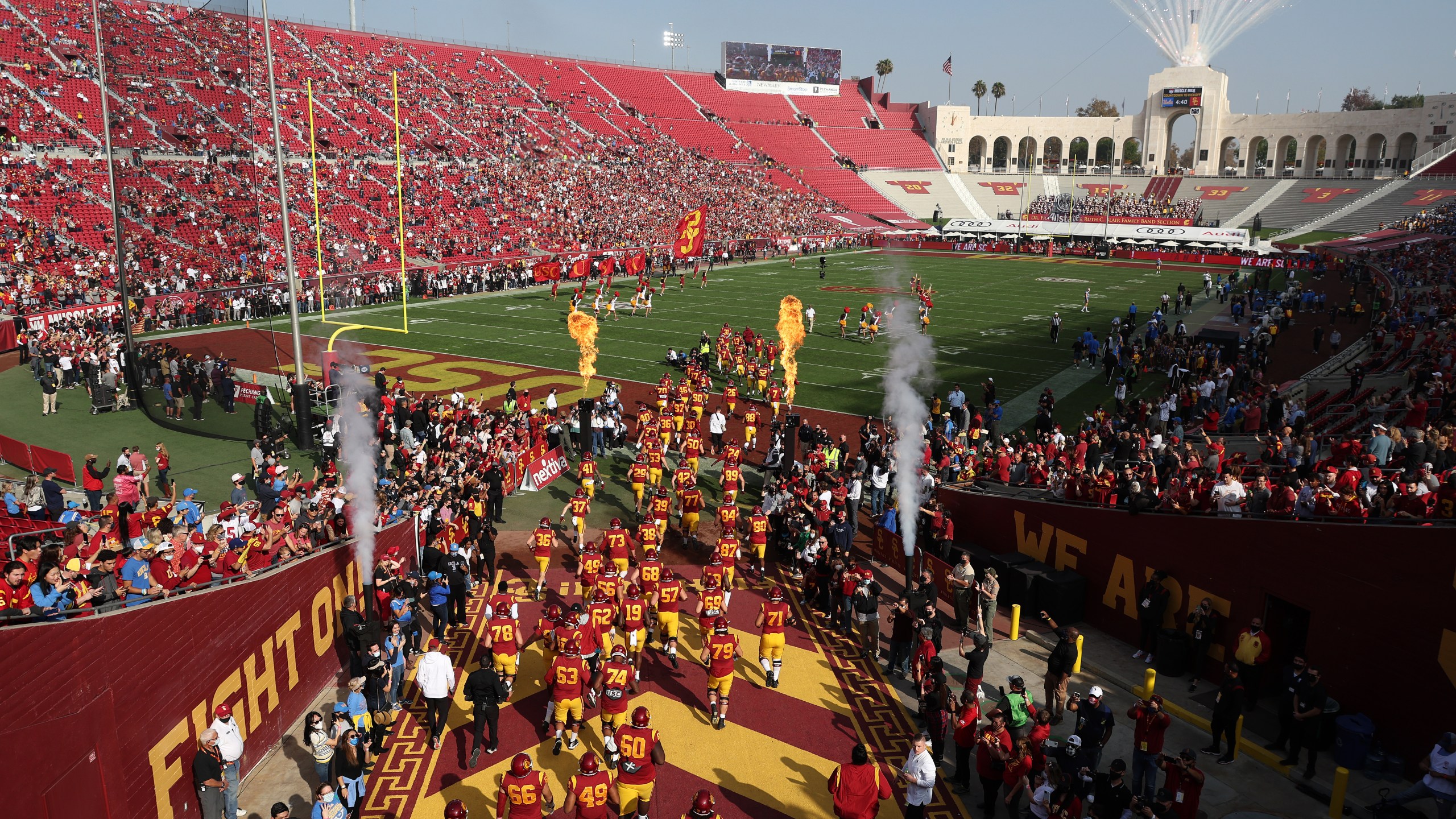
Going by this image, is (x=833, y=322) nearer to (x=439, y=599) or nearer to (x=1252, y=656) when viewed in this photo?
(x=439, y=599)

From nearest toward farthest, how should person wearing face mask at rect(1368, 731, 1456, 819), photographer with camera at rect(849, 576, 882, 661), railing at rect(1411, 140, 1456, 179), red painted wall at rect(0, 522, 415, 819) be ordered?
red painted wall at rect(0, 522, 415, 819), person wearing face mask at rect(1368, 731, 1456, 819), photographer with camera at rect(849, 576, 882, 661), railing at rect(1411, 140, 1456, 179)

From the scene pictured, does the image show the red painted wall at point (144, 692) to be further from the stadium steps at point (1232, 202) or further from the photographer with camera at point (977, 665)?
the stadium steps at point (1232, 202)

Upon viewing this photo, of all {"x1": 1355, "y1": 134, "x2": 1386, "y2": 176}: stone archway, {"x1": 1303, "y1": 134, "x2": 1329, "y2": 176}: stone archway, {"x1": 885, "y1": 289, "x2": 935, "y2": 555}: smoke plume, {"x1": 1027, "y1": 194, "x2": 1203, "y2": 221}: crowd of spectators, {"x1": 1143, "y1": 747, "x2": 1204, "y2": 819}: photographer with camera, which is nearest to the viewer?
{"x1": 1143, "y1": 747, "x2": 1204, "y2": 819}: photographer with camera

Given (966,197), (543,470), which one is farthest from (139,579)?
(966,197)

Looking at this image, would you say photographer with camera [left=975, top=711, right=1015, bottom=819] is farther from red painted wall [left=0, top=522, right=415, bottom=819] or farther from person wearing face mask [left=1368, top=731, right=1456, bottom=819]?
red painted wall [left=0, top=522, right=415, bottom=819]

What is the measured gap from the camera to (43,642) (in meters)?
7.02

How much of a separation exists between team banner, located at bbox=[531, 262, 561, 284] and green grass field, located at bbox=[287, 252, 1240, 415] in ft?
5.33

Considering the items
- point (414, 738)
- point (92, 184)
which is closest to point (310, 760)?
point (414, 738)

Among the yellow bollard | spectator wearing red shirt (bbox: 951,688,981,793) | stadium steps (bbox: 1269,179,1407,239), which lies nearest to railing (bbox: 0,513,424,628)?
spectator wearing red shirt (bbox: 951,688,981,793)

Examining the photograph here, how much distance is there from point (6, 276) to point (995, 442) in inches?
1418

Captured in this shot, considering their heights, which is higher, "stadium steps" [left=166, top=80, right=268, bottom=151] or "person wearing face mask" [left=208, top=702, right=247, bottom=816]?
"stadium steps" [left=166, top=80, right=268, bottom=151]

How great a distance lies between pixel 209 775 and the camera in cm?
829

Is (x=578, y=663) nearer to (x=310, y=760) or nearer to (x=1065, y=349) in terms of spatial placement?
(x=310, y=760)

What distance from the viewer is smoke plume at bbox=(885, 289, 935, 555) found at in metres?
15.5
